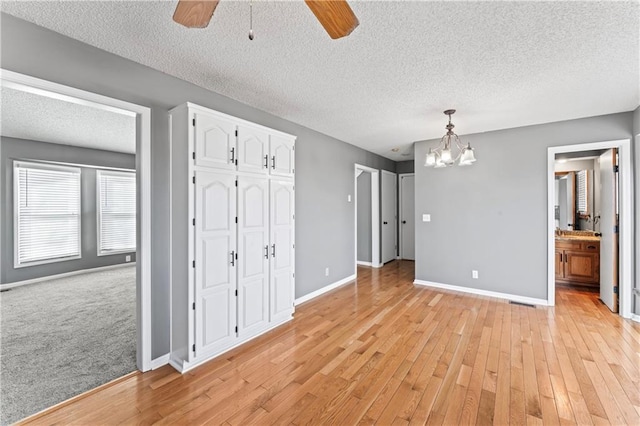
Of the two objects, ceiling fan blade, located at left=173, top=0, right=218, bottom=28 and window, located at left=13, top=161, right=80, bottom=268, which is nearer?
ceiling fan blade, located at left=173, top=0, right=218, bottom=28

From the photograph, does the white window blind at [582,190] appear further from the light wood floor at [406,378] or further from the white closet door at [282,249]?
the white closet door at [282,249]

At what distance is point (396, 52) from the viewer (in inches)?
84.4

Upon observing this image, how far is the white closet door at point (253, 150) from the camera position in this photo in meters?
2.76

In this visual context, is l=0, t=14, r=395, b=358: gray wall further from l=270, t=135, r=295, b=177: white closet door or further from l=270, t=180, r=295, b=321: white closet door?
l=270, t=180, r=295, b=321: white closet door

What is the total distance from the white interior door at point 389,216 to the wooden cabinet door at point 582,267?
10.4 feet

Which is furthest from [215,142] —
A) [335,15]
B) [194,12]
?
[335,15]

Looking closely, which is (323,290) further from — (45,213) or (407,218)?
(45,213)

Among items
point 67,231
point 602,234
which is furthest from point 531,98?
point 67,231

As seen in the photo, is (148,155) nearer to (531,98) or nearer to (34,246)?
(531,98)

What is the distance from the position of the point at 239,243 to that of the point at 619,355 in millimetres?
3696

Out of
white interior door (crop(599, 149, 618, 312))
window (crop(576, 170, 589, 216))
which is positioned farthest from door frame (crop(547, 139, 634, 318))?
window (crop(576, 170, 589, 216))

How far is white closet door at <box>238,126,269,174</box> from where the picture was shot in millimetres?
2758

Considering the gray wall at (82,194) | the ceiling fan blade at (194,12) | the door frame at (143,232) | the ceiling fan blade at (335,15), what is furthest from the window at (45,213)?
the ceiling fan blade at (335,15)

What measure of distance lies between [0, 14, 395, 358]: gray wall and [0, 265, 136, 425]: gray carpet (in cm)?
56
